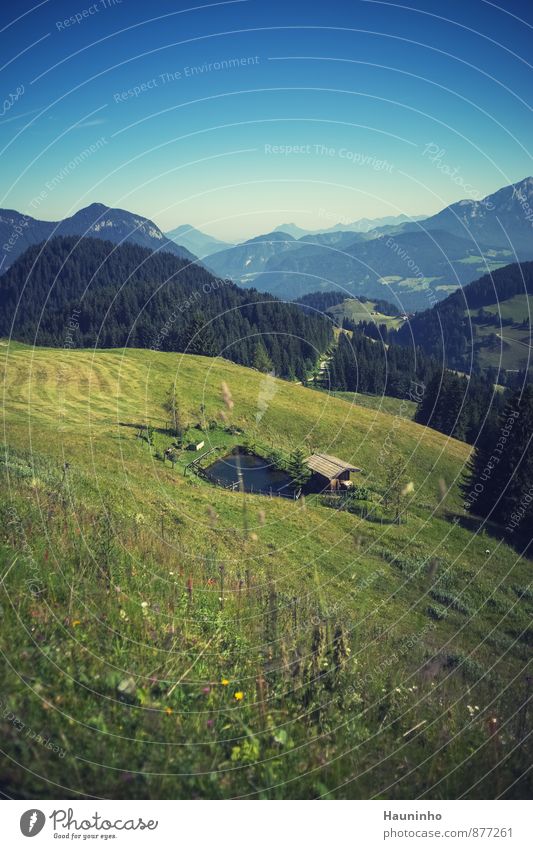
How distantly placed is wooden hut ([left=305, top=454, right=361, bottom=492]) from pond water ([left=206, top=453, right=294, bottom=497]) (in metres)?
2.63

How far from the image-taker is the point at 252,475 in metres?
52.6

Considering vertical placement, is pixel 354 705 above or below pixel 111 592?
below

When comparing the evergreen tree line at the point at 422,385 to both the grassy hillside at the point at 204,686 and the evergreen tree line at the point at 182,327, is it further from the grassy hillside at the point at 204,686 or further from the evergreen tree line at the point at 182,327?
the grassy hillside at the point at 204,686

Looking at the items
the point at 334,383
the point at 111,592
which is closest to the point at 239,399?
the point at 111,592

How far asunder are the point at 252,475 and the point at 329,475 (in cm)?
949

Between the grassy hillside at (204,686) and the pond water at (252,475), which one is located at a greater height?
the grassy hillside at (204,686)

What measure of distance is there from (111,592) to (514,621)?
23246 millimetres

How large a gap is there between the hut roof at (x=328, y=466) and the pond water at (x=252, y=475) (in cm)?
309

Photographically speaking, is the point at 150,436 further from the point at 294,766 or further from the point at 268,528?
the point at 294,766

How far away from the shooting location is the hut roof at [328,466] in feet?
157

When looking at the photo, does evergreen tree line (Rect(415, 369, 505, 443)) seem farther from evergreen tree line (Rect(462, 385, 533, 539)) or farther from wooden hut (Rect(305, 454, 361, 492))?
wooden hut (Rect(305, 454, 361, 492))

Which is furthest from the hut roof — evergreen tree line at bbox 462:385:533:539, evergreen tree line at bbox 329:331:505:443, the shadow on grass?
evergreen tree line at bbox 329:331:505:443

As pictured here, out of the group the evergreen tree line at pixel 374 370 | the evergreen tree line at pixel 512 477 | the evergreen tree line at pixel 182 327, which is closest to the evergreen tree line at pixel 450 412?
the evergreen tree line at pixel 374 370
